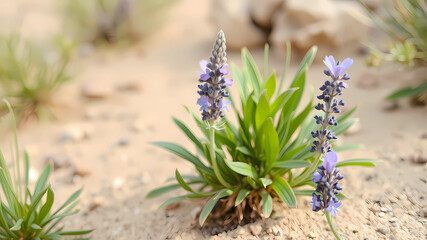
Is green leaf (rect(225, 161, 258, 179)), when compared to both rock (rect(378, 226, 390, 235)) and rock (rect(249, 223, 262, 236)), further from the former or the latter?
rock (rect(378, 226, 390, 235))

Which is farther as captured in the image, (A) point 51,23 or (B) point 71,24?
(A) point 51,23

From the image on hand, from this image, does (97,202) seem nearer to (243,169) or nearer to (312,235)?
(243,169)

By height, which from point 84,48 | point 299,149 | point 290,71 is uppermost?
point 84,48

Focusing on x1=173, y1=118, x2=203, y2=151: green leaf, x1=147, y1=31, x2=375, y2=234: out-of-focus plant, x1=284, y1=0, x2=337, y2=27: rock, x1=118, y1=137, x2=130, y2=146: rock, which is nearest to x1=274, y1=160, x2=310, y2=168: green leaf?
x1=147, y1=31, x2=375, y2=234: out-of-focus plant

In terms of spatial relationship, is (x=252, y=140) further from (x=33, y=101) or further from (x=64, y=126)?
(x=33, y=101)

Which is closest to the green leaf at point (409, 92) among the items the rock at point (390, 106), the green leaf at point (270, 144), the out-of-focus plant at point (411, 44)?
the out-of-focus plant at point (411, 44)

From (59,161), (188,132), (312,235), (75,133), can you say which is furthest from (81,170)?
(312,235)

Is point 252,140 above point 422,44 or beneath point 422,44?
beneath

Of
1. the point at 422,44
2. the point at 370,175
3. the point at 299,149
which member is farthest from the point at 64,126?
the point at 422,44
